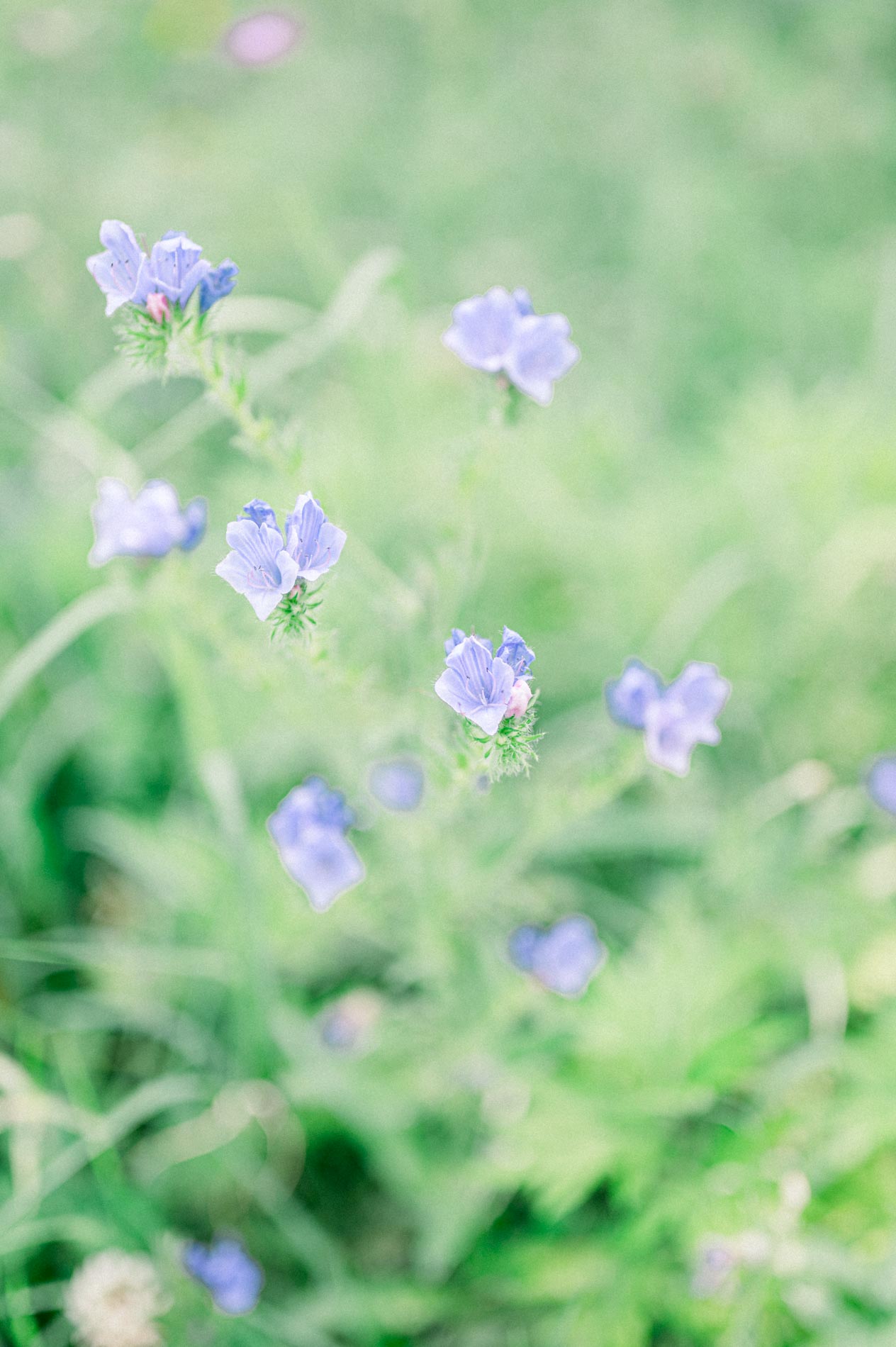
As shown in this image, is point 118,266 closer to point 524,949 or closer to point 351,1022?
point 524,949

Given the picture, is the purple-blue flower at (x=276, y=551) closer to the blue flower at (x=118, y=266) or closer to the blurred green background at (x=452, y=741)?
the blurred green background at (x=452, y=741)

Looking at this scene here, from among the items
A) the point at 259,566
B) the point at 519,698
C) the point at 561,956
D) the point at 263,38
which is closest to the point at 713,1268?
the point at 561,956

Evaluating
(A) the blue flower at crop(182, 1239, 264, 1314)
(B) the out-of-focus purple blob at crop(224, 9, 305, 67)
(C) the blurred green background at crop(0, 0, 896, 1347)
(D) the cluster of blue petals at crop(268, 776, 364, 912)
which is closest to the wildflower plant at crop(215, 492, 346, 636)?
(C) the blurred green background at crop(0, 0, 896, 1347)

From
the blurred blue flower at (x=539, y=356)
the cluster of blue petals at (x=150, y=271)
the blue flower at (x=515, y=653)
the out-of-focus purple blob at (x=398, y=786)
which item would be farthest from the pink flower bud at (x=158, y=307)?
the out-of-focus purple blob at (x=398, y=786)

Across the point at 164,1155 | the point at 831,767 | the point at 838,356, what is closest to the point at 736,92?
the point at 838,356

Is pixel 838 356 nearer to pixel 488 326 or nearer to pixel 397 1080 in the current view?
pixel 488 326

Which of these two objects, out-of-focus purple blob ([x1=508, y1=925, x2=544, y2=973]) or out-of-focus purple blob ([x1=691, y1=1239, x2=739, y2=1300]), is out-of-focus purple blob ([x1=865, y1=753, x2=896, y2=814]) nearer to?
out-of-focus purple blob ([x1=508, y1=925, x2=544, y2=973])
